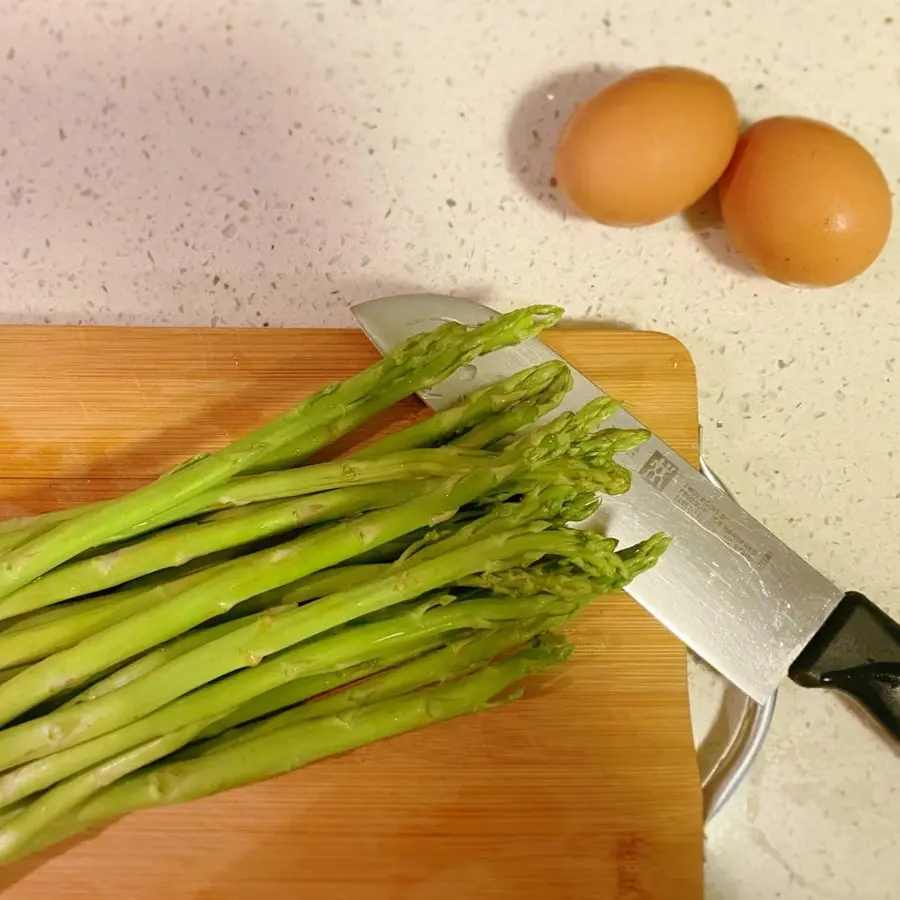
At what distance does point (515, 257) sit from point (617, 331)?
0.76ft

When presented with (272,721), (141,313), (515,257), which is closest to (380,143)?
(515,257)

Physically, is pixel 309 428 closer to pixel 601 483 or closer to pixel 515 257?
pixel 601 483

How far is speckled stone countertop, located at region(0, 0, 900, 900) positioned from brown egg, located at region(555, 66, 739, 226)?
161 mm

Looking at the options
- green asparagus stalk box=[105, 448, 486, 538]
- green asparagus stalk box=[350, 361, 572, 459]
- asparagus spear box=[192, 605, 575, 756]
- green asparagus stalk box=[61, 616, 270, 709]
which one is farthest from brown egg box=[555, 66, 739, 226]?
green asparagus stalk box=[61, 616, 270, 709]

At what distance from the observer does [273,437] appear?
1.14m

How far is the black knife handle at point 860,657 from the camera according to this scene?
1.24 metres

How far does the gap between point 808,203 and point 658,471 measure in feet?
1.43

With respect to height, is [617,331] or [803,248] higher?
[803,248]

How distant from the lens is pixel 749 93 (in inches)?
59.7

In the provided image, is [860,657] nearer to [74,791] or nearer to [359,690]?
[359,690]

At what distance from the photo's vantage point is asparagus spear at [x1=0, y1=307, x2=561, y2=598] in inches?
43.4

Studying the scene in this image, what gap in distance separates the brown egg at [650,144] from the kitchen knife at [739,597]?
1.21 feet

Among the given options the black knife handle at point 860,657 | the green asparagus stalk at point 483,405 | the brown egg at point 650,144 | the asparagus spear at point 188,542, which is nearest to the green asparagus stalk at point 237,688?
the asparagus spear at point 188,542

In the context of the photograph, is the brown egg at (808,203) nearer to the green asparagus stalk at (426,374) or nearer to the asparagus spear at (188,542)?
the green asparagus stalk at (426,374)
